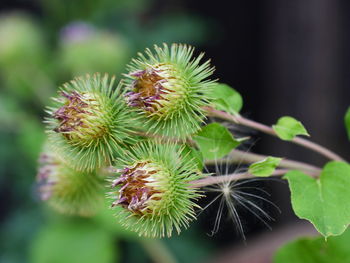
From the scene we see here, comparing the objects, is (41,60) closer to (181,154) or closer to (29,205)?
(29,205)

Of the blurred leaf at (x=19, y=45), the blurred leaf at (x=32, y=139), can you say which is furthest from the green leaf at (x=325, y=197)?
the blurred leaf at (x=19, y=45)

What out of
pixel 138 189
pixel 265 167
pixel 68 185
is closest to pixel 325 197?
pixel 265 167

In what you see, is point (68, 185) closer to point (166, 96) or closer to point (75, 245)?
point (166, 96)

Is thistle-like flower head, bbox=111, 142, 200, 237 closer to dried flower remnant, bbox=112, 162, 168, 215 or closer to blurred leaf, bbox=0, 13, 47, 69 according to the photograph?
dried flower remnant, bbox=112, 162, 168, 215

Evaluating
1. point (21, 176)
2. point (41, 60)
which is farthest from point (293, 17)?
point (21, 176)

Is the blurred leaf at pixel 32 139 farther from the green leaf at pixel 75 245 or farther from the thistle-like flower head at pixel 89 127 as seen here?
the thistle-like flower head at pixel 89 127

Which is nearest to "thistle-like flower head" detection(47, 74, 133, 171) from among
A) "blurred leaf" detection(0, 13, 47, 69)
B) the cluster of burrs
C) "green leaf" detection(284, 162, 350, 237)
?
the cluster of burrs
